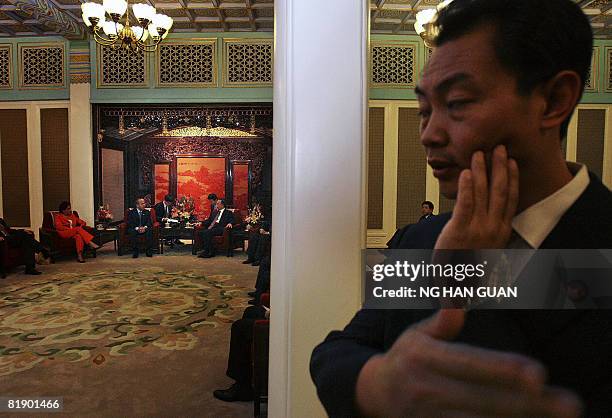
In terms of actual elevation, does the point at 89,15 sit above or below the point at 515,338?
above

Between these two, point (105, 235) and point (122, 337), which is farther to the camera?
point (105, 235)

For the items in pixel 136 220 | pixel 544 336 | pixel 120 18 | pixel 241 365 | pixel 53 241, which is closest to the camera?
pixel 544 336

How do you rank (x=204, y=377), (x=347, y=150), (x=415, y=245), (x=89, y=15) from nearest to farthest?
(x=415, y=245), (x=347, y=150), (x=204, y=377), (x=89, y=15)

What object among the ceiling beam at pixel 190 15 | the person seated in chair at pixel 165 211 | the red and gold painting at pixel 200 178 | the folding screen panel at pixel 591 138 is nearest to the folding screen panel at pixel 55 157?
the person seated in chair at pixel 165 211

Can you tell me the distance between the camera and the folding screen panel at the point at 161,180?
29.1ft

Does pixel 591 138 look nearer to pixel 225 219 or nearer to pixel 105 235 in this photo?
pixel 225 219

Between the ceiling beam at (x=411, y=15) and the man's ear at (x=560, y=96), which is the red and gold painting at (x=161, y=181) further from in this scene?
the man's ear at (x=560, y=96)

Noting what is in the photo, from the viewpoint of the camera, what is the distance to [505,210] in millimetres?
912

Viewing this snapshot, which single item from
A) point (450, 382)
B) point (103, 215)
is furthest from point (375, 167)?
point (103, 215)

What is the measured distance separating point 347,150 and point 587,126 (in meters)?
0.66

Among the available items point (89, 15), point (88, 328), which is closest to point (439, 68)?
point (88, 328)

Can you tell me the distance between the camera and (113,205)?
8.06m

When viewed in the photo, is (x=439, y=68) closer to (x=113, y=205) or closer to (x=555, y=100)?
(x=555, y=100)

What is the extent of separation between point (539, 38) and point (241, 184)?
27.2ft
